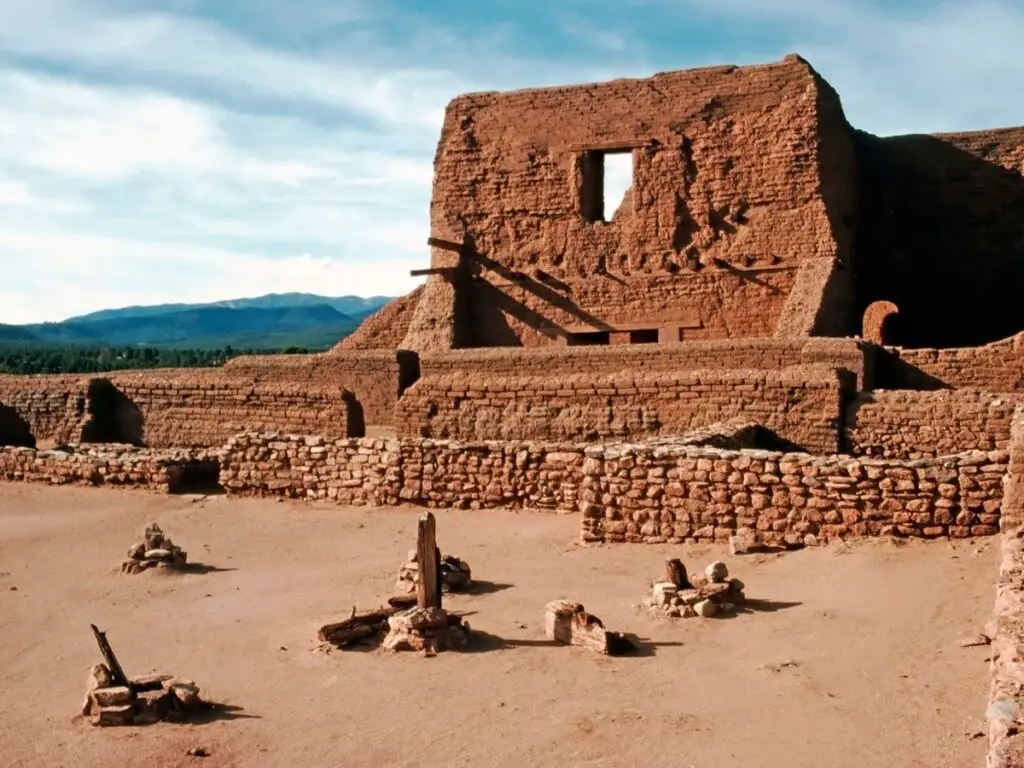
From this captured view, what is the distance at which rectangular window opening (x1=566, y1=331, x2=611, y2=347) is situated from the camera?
64.8ft

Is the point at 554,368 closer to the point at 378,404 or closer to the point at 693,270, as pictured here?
the point at 378,404

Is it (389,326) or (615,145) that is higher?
(615,145)

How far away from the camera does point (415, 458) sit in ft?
36.2

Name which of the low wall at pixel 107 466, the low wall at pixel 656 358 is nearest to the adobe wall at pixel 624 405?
the low wall at pixel 656 358

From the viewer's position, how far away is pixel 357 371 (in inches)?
686

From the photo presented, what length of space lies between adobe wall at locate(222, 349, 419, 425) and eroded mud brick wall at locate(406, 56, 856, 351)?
A: 107 inches

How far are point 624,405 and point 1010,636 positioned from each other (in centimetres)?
794

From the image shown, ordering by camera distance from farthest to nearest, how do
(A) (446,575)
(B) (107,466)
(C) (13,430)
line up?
(C) (13,430) → (B) (107,466) → (A) (446,575)

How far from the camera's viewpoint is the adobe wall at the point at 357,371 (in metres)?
17.1

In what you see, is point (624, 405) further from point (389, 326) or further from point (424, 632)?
point (389, 326)

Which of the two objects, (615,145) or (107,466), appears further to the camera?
(615,145)

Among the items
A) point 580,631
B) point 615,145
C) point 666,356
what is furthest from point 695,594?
point 615,145

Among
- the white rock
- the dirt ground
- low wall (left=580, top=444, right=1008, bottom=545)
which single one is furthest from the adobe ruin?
the white rock

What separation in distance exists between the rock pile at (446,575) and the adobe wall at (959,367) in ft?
25.8
